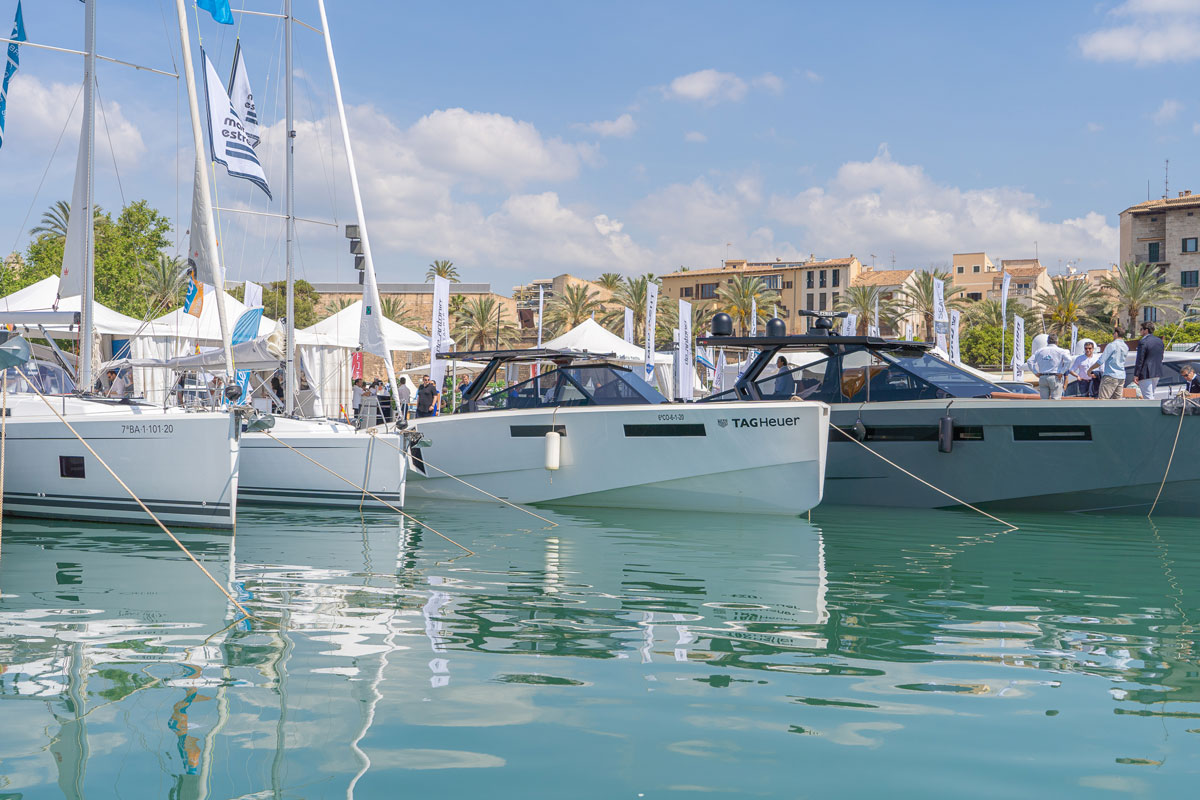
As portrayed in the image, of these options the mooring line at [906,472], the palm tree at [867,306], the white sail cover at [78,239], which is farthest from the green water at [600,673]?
the palm tree at [867,306]

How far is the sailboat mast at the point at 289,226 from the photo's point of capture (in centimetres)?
1503

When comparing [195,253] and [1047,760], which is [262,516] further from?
[1047,760]

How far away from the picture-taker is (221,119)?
44.1 feet

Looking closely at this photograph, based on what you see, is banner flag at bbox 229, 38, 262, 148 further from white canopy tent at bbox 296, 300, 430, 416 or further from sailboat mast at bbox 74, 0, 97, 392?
white canopy tent at bbox 296, 300, 430, 416

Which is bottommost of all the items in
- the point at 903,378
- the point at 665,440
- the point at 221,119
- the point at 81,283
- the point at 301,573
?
the point at 301,573

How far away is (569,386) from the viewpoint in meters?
13.5

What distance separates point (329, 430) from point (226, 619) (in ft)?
24.0

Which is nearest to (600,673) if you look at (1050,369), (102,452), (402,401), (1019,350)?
(102,452)

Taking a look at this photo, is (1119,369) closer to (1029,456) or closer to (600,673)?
(1029,456)

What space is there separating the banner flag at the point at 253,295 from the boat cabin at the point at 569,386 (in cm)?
606

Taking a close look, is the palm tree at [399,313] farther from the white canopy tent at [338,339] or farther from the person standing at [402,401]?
the person standing at [402,401]

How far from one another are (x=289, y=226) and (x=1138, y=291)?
56563mm

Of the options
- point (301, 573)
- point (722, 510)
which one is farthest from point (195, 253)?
point (722, 510)

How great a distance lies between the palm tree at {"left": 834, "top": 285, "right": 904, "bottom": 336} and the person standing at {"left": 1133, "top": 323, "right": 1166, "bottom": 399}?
5346cm
